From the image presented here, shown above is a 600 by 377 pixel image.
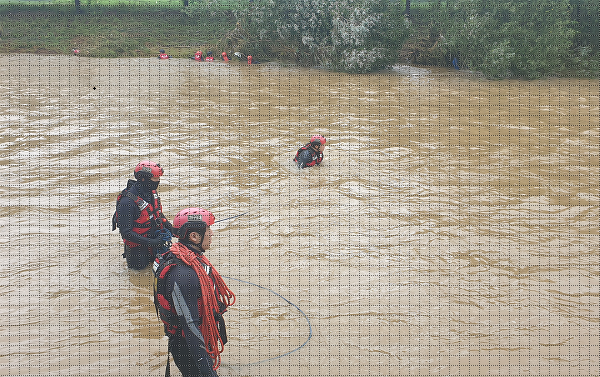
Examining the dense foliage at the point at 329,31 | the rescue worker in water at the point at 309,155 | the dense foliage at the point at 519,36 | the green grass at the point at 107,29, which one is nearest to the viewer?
the rescue worker in water at the point at 309,155

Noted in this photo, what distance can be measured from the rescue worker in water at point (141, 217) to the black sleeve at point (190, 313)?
3652 mm

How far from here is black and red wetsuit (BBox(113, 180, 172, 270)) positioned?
8359mm

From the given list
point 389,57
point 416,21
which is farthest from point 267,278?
point 416,21

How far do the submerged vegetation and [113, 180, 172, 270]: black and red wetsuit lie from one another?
20.6m

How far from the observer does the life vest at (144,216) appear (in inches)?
332

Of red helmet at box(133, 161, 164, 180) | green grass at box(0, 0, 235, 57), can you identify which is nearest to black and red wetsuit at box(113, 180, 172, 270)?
red helmet at box(133, 161, 164, 180)

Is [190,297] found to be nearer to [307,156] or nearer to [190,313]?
[190,313]

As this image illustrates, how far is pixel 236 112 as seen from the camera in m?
20.0

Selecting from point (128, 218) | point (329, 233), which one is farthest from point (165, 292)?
point (329, 233)

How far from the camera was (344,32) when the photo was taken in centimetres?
2838

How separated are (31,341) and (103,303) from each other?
44.0 inches

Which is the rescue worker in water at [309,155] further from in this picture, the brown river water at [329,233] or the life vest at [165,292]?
the life vest at [165,292]

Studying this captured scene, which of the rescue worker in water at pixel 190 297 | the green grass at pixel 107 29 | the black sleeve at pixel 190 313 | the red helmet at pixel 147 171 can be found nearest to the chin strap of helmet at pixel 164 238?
the red helmet at pixel 147 171

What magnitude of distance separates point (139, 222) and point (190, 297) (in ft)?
12.9
